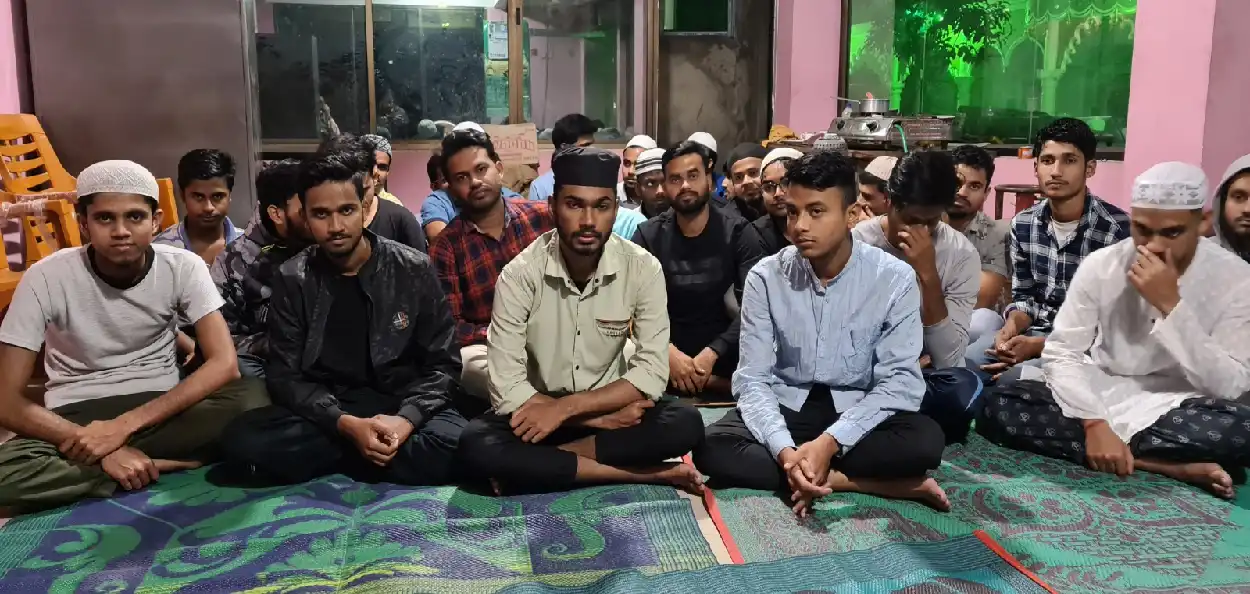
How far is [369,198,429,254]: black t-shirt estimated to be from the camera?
363 centimetres

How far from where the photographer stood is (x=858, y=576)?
6.70 ft

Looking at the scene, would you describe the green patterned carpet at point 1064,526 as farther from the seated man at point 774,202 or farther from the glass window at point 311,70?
the glass window at point 311,70

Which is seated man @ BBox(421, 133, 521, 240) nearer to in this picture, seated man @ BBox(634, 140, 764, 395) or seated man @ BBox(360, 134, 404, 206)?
seated man @ BBox(360, 134, 404, 206)

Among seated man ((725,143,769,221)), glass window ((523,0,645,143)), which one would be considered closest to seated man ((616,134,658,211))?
seated man ((725,143,769,221))

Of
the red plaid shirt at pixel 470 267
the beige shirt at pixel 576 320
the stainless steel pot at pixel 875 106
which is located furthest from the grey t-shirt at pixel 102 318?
the stainless steel pot at pixel 875 106

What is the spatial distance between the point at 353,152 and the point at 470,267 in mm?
586

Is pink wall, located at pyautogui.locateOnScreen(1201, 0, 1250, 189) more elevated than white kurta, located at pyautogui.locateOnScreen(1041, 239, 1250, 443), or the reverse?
pink wall, located at pyautogui.locateOnScreen(1201, 0, 1250, 189)

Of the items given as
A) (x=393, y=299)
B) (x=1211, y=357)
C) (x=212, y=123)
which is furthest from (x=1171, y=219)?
(x=212, y=123)

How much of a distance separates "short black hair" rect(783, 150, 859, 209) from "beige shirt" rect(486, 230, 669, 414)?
528 mm

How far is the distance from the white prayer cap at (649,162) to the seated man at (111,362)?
2196 millimetres

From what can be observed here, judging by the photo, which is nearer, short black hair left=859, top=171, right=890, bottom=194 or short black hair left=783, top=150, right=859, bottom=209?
short black hair left=783, top=150, right=859, bottom=209

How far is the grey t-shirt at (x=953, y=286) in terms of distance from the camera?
3023 mm

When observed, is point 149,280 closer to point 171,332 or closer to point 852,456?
point 171,332

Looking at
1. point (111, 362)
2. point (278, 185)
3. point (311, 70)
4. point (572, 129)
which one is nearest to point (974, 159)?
point (278, 185)
